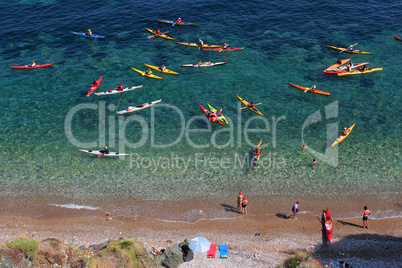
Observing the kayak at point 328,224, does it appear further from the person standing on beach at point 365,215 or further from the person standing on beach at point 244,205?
the person standing on beach at point 244,205

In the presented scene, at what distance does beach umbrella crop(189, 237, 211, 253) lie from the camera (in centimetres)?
2150

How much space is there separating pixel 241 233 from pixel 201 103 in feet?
60.0

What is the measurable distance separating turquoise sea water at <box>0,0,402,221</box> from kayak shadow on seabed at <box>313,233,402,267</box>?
4.66 m

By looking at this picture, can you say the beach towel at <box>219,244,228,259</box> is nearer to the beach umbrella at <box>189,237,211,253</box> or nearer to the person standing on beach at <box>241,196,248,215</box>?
the beach umbrella at <box>189,237,211,253</box>

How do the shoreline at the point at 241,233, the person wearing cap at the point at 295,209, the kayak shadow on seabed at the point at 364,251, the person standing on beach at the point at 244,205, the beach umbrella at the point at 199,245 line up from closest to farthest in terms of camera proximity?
1. the beach umbrella at the point at 199,245
2. the kayak shadow on seabed at the point at 364,251
3. the shoreline at the point at 241,233
4. the person wearing cap at the point at 295,209
5. the person standing on beach at the point at 244,205

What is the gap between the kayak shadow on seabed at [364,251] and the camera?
21.6 metres

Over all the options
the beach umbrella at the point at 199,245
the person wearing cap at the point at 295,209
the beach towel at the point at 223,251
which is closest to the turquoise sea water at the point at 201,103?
the person wearing cap at the point at 295,209

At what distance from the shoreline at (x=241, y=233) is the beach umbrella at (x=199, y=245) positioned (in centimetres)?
77

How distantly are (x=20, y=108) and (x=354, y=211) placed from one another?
122ft

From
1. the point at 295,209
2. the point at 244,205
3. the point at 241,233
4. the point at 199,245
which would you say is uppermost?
the point at 295,209

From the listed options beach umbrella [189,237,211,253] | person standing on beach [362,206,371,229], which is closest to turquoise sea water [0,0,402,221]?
person standing on beach [362,206,371,229]

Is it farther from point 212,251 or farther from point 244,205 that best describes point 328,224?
point 212,251

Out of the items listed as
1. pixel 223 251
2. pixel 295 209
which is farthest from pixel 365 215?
pixel 223 251

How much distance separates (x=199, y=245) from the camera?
71.1ft
